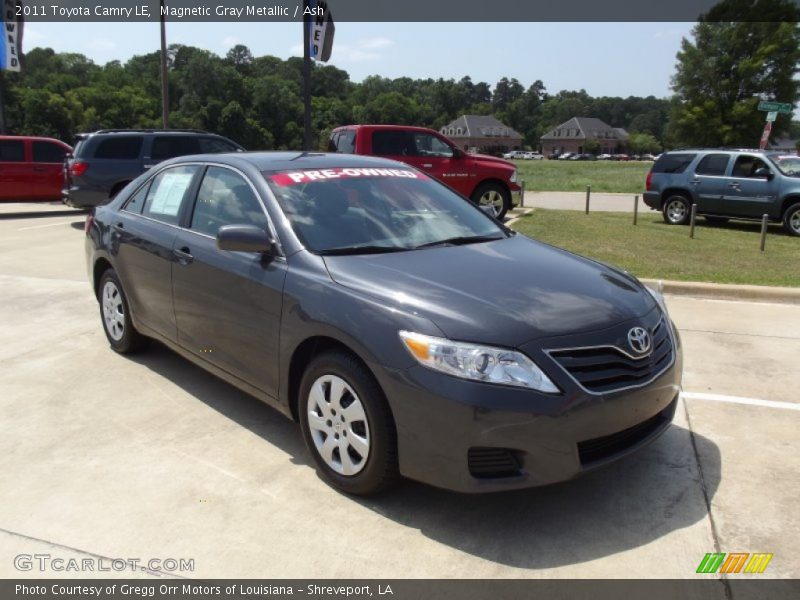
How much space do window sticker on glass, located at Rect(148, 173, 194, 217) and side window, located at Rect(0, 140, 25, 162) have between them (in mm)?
13295

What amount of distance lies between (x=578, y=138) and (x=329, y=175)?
16758 centimetres

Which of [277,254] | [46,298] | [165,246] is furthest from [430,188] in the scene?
[46,298]

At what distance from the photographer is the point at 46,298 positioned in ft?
24.1

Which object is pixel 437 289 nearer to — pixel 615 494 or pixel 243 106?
pixel 615 494

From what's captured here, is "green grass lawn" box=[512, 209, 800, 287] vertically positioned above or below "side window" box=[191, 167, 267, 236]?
below

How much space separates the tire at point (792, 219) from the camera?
1317cm

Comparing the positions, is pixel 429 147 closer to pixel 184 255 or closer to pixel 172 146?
pixel 172 146

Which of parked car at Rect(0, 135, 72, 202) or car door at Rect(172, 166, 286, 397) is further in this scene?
parked car at Rect(0, 135, 72, 202)

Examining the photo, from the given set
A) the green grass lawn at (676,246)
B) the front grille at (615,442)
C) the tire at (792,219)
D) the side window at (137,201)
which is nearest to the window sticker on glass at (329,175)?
the side window at (137,201)

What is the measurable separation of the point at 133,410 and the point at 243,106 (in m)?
97.8

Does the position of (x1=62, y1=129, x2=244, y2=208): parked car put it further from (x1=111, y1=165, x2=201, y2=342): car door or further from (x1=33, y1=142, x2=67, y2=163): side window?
(x1=111, y1=165, x2=201, y2=342): car door

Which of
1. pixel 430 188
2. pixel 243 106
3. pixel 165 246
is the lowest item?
pixel 165 246

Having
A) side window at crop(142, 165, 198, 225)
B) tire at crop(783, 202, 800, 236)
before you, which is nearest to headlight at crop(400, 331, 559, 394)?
side window at crop(142, 165, 198, 225)

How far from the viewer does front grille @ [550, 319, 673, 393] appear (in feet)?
9.48
